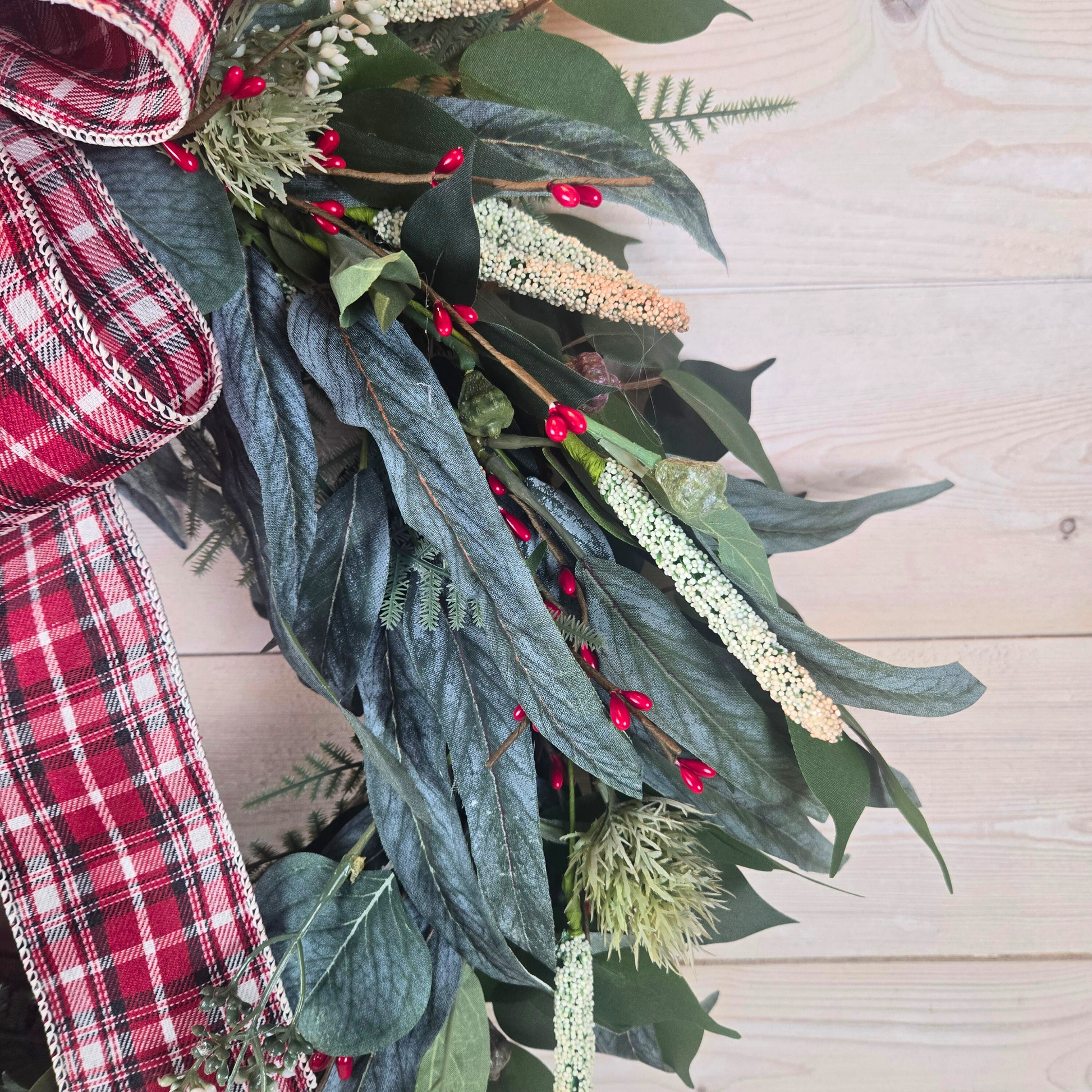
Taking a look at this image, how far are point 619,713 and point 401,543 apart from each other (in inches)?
6.4

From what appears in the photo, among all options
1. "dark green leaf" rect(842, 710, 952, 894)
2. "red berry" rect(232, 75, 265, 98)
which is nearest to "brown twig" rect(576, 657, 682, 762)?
"dark green leaf" rect(842, 710, 952, 894)

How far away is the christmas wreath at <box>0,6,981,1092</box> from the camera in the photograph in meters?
0.38

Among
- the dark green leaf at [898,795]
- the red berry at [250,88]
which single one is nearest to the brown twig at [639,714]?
the dark green leaf at [898,795]

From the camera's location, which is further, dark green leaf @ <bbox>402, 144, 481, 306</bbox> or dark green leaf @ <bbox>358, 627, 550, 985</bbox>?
dark green leaf @ <bbox>358, 627, 550, 985</bbox>

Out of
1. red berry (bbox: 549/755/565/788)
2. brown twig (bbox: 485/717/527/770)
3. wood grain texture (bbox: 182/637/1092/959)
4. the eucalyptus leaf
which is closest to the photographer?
the eucalyptus leaf

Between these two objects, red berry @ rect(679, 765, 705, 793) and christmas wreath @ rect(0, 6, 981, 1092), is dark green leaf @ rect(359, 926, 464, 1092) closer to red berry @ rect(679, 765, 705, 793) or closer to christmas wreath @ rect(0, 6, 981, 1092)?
christmas wreath @ rect(0, 6, 981, 1092)

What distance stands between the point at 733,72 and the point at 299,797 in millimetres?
690

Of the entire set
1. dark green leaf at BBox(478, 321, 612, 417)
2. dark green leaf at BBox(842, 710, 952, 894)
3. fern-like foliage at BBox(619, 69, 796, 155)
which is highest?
fern-like foliage at BBox(619, 69, 796, 155)

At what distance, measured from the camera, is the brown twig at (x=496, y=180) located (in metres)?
0.40

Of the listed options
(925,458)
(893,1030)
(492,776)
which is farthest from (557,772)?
(893,1030)

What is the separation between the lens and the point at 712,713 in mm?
451

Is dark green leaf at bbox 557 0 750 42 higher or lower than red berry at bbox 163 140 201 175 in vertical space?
higher

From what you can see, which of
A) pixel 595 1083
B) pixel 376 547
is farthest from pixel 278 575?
pixel 595 1083

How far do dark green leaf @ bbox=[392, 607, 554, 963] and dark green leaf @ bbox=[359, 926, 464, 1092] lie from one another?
8cm
